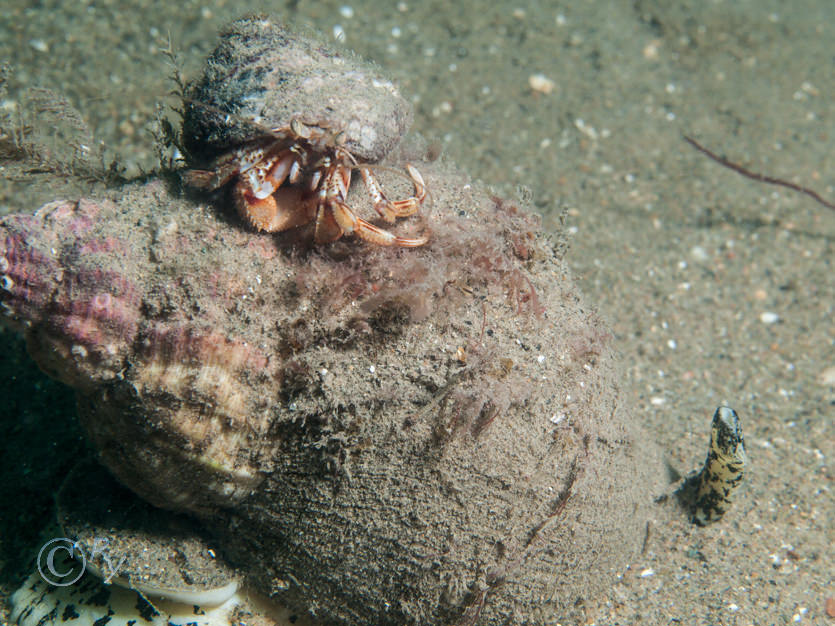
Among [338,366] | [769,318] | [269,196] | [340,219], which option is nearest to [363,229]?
[340,219]

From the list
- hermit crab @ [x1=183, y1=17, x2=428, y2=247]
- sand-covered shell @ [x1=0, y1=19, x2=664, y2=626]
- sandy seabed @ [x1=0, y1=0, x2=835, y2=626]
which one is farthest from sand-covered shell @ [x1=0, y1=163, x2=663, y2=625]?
sandy seabed @ [x1=0, y1=0, x2=835, y2=626]

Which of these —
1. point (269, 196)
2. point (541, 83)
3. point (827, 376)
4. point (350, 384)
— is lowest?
Answer: point (827, 376)

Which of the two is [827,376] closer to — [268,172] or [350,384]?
[350,384]

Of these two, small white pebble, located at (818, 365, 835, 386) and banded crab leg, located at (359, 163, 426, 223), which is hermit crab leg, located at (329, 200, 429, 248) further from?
small white pebble, located at (818, 365, 835, 386)

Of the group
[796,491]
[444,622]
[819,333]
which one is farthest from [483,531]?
[819,333]

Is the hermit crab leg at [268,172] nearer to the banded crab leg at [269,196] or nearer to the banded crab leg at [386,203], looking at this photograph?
the banded crab leg at [269,196]
